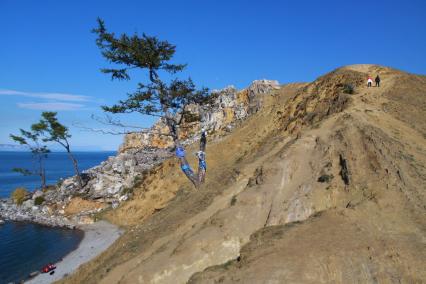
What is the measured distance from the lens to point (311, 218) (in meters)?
15.5

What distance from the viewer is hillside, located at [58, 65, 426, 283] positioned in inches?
516

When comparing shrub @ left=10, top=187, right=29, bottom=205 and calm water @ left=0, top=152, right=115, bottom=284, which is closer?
calm water @ left=0, top=152, right=115, bottom=284

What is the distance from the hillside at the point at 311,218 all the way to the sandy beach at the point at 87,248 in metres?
10.4

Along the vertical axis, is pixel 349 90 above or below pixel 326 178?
above

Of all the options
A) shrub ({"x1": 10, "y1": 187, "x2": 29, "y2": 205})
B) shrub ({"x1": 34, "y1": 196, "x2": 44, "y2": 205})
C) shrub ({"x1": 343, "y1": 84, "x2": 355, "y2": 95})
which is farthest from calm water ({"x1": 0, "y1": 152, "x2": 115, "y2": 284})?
shrub ({"x1": 343, "y1": 84, "x2": 355, "y2": 95})

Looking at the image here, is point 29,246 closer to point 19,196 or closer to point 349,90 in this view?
point 19,196

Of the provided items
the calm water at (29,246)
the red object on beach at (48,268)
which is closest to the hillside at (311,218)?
the red object on beach at (48,268)

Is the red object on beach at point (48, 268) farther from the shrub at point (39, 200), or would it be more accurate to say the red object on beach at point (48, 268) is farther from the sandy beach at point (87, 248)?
the shrub at point (39, 200)

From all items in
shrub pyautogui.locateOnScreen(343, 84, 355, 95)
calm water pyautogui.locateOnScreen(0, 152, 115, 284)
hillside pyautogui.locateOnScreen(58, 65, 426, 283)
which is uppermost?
shrub pyautogui.locateOnScreen(343, 84, 355, 95)

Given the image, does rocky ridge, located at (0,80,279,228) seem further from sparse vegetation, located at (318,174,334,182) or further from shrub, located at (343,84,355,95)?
sparse vegetation, located at (318,174,334,182)

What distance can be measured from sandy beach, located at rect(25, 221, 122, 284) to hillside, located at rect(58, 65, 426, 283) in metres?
10.4

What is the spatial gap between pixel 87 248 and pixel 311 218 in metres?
28.0

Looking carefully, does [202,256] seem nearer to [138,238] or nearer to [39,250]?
[138,238]

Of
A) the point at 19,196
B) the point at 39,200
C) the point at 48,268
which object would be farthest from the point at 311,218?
the point at 19,196
